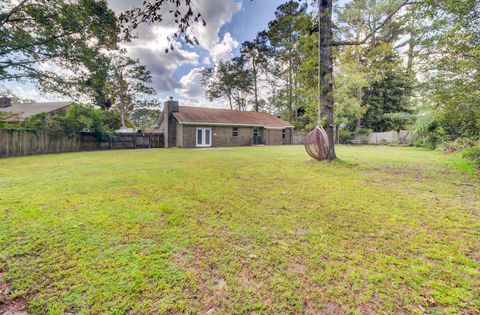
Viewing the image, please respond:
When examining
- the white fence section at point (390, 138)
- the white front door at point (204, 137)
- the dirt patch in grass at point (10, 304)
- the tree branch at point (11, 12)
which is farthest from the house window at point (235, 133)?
the dirt patch in grass at point (10, 304)

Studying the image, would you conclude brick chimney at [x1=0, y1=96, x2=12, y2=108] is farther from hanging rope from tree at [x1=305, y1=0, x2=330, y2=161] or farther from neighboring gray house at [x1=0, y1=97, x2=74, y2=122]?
hanging rope from tree at [x1=305, y1=0, x2=330, y2=161]

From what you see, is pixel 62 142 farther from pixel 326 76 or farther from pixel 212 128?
pixel 326 76

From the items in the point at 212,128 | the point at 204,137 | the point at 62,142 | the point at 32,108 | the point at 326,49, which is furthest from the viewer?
the point at 32,108

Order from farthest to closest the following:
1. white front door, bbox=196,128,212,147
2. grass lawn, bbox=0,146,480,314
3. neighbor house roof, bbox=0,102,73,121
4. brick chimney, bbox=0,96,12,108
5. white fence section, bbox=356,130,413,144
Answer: brick chimney, bbox=0,96,12,108
neighbor house roof, bbox=0,102,73,121
white fence section, bbox=356,130,413,144
white front door, bbox=196,128,212,147
grass lawn, bbox=0,146,480,314

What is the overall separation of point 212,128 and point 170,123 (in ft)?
13.5

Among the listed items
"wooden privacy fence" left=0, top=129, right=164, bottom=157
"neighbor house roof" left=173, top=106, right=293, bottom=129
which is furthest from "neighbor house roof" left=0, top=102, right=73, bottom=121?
"neighbor house roof" left=173, top=106, right=293, bottom=129

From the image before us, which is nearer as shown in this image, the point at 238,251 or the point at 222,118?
the point at 238,251

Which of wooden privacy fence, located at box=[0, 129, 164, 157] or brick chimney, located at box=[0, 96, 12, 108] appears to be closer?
wooden privacy fence, located at box=[0, 129, 164, 157]

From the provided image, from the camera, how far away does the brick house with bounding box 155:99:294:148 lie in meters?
18.6

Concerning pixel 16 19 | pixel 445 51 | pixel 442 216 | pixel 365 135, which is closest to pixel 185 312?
pixel 442 216

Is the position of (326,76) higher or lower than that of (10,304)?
higher

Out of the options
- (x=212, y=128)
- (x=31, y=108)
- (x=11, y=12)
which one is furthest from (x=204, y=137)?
(x=31, y=108)

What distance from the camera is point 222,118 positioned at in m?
21.0

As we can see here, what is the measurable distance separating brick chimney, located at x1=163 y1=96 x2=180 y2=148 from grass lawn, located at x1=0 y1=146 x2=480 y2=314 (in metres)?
15.8
